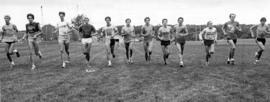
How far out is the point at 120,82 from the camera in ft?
27.5

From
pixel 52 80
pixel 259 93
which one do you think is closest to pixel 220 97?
pixel 259 93

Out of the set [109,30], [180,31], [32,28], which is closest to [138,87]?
[180,31]

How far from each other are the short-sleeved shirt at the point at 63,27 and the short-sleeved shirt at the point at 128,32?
2.70 meters

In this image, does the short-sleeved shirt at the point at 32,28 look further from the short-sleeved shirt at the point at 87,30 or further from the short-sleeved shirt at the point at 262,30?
the short-sleeved shirt at the point at 262,30

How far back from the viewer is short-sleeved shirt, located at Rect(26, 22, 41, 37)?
11625 mm

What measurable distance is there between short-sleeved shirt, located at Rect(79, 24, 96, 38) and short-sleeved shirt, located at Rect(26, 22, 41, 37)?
6.79 ft

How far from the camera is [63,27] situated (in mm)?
12062

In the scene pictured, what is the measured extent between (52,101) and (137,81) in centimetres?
317

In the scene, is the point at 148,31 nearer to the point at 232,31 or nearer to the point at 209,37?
the point at 209,37

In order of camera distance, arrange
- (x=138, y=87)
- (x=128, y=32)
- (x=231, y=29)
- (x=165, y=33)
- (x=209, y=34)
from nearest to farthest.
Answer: (x=138, y=87)
(x=209, y=34)
(x=165, y=33)
(x=231, y=29)
(x=128, y=32)

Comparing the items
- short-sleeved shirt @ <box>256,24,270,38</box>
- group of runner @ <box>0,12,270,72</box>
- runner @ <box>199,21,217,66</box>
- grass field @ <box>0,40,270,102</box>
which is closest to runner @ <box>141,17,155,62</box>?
group of runner @ <box>0,12,270,72</box>

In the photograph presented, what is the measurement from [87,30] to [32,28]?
2.54m

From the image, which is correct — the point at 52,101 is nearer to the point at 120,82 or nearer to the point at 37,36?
the point at 120,82

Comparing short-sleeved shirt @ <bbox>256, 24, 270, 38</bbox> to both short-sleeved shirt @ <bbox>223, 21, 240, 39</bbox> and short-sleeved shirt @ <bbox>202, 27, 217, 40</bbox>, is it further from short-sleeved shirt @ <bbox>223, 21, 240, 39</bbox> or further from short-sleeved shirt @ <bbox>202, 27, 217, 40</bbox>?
short-sleeved shirt @ <bbox>202, 27, 217, 40</bbox>
